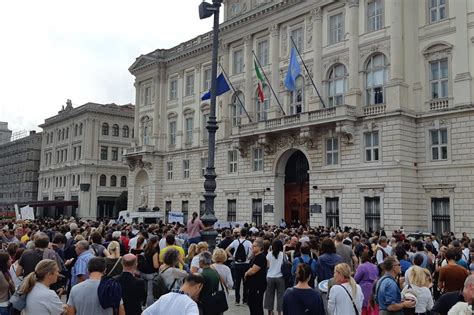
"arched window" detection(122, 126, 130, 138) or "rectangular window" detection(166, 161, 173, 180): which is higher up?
"arched window" detection(122, 126, 130, 138)

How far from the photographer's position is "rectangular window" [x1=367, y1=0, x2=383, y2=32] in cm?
3359

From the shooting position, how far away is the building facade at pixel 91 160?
7156 cm

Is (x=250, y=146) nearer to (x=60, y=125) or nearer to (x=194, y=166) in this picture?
(x=194, y=166)

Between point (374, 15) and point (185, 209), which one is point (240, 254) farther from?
point (185, 209)

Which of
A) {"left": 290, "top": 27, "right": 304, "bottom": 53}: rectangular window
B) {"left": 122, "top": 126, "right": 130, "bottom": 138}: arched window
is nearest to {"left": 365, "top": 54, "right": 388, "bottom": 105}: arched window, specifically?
{"left": 290, "top": 27, "right": 304, "bottom": 53}: rectangular window

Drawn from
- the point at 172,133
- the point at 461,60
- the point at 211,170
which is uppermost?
the point at 461,60

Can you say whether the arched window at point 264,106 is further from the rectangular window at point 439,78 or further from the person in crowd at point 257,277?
the person in crowd at point 257,277

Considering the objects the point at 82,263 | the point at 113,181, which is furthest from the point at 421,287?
the point at 113,181

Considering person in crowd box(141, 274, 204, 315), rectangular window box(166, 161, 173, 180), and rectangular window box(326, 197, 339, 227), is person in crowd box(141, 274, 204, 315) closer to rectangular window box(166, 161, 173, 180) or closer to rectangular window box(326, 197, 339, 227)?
rectangular window box(326, 197, 339, 227)

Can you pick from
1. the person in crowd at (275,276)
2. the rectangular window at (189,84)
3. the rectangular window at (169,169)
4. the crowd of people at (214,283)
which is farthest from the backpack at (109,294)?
the rectangular window at (169,169)

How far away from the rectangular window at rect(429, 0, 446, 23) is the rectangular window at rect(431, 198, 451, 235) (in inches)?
443

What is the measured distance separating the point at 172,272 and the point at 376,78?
94.2 feet

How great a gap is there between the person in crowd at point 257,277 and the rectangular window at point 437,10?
25776 mm

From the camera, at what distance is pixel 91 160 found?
237 ft
